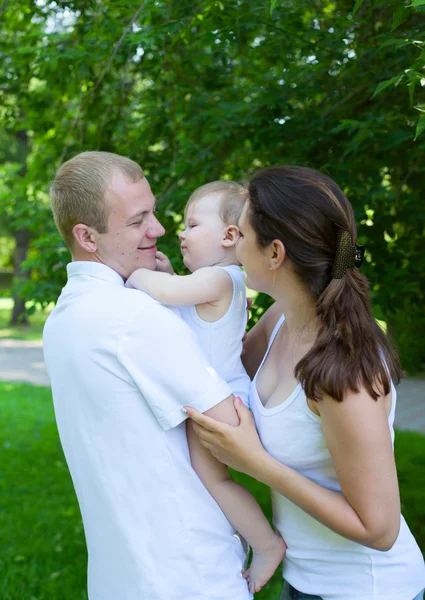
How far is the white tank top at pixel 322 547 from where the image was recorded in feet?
5.86

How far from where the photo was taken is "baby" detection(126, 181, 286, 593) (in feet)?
6.23

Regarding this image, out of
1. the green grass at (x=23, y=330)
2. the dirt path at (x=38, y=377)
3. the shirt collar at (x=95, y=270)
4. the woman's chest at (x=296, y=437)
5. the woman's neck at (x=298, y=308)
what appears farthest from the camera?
the green grass at (x=23, y=330)

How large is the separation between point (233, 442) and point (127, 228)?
70 centimetres

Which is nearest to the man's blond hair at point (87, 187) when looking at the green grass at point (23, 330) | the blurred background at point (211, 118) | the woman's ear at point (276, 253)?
the woman's ear at point (276, 253)

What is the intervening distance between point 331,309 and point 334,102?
9.26 feet

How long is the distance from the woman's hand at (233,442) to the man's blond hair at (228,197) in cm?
81

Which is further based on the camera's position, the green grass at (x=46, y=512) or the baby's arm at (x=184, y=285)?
the green grass at (x=46, y=512)

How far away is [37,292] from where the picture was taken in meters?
4.40

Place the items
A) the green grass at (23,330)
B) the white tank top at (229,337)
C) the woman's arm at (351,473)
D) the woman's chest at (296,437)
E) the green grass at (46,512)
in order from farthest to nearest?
the green grass at (23,330) < the green grass at (46,512) < the white tank top at (229,337) < the woman's chest at (296,437) < the woman's arm at (351,473)

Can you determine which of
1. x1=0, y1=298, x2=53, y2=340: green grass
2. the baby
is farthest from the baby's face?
x1=0, y1=298, x2=53, y2=340: green grass

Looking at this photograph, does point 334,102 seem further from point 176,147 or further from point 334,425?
point 334,425

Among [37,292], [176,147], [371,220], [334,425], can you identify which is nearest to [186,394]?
[334,425]

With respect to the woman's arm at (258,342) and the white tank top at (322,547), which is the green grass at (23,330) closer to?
the woman's arm at (258,342)

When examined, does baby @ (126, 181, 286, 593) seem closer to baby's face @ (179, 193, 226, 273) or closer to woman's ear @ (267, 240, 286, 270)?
baby's face @ (179, 193, 226, 273)
